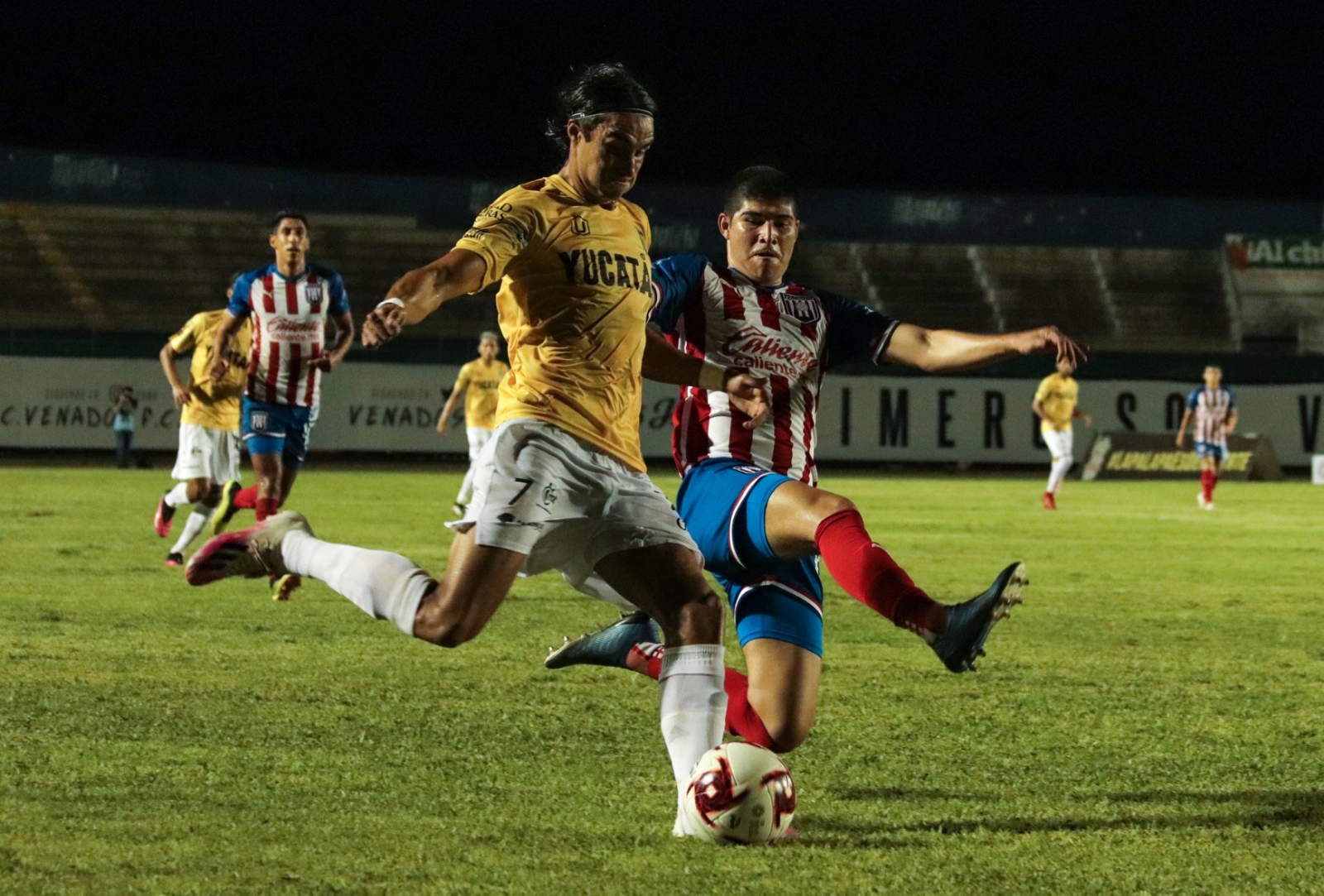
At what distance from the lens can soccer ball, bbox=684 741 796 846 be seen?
13.9ft

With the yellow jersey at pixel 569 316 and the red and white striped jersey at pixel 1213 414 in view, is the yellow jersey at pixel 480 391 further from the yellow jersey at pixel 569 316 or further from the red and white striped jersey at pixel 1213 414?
the yellow jersey at pixel 569 316

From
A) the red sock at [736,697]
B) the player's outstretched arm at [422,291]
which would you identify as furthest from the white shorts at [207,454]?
the player's outstretched arm at [422,291]

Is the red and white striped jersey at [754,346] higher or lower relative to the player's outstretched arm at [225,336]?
lower

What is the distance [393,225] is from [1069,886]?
36.3 meters

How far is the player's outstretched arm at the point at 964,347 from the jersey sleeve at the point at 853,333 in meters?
0.04

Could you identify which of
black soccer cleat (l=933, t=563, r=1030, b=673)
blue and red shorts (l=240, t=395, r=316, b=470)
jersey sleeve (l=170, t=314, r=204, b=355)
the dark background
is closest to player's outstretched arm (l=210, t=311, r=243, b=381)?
blue and red shorts (l=240, t=395, r=316, b=470)

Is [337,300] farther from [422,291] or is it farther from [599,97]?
[422,291]

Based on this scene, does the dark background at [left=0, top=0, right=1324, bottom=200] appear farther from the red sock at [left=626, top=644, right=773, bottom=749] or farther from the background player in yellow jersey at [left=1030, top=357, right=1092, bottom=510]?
the red sock at [left=626, top=644, right=773, bottom=749]

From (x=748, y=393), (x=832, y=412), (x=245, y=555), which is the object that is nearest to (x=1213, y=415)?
(x=832, y=412)

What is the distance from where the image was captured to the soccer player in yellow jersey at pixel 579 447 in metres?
4.48

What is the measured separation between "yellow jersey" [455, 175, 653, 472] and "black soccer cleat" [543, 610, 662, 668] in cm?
91

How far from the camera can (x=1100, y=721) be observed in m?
6.26

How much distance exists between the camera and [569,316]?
4641mm

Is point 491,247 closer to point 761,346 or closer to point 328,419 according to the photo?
point 761,346
